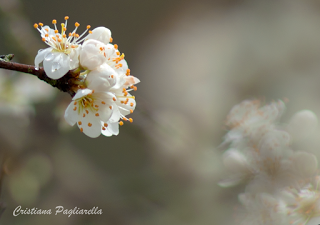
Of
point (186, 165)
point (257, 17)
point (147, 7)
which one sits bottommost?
point (186, 165)

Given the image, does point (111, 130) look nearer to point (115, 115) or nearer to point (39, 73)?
point (115, 115)

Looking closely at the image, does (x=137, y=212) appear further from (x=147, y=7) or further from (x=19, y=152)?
(x=147, y=7)

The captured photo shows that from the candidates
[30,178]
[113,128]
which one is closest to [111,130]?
[113,128]

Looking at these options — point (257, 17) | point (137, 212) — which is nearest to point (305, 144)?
point (137, 212)

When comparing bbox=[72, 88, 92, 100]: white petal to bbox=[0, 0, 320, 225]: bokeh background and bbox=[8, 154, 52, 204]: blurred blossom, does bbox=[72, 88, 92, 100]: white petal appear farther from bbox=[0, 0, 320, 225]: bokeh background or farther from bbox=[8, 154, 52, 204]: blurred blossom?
bbox=[8, 154, 52, 204]: blurred blossom

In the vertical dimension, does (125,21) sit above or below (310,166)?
above

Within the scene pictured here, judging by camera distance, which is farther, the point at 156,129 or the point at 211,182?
the point at 156,129
